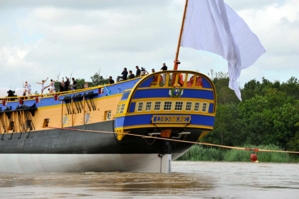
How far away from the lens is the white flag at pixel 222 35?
2063cm

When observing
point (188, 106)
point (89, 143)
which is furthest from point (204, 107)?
point (89, 143)

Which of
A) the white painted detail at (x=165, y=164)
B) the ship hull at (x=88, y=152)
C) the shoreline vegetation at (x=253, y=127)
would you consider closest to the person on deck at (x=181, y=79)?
the ship hull at (x=88, y=152)

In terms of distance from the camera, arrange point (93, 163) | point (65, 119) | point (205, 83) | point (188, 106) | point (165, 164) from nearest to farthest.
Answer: point (188, 106) → point (205, 83) → point (165, 164) → point (93, 163) → point (65, 119)

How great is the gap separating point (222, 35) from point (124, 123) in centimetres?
602

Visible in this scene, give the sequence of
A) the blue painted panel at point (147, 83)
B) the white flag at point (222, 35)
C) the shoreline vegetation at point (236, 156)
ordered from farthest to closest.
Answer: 1. the shoreline vegetation at point (236, 156)
2. the blue painted panel at point (147, 83)
3. the white flag at point (222, 35)

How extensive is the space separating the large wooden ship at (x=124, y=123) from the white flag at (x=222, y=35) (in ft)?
5.69

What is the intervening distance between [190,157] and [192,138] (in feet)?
67.3

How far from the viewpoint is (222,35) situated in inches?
837

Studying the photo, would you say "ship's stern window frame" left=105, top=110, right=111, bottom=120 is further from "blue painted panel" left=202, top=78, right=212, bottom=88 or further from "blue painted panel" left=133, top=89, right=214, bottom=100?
"blue painted panel" left=202, top=78, right=212, bottom=88

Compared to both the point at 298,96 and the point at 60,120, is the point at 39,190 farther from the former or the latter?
the point at 298,96

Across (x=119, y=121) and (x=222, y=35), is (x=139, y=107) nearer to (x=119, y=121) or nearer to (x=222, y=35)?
(x=119, y=121)

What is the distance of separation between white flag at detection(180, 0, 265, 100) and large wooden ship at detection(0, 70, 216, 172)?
68.3 inches

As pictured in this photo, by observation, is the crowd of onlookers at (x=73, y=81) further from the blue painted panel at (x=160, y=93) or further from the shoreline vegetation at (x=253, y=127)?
the shoreline vegetation at (x=253, y=127)

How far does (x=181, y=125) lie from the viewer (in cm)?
2245
